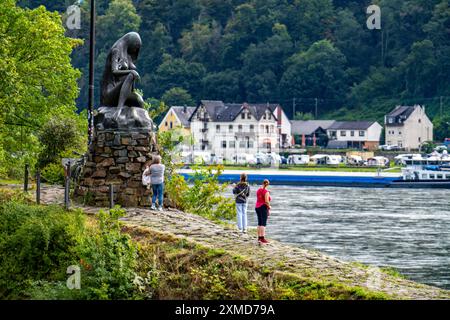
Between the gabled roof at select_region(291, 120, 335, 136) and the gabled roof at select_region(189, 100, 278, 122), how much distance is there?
6358 millimetres

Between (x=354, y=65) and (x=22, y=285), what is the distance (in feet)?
522

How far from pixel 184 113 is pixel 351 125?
2459 centimetres

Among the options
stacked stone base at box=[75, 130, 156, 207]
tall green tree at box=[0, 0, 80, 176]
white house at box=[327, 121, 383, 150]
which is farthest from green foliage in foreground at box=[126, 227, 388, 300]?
white house at box=[327, 121, 383, 150]

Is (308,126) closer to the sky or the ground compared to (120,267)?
closer to the sky

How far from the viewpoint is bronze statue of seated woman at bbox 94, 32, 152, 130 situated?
33125 mm

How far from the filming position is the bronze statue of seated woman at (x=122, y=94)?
33125 millimetres

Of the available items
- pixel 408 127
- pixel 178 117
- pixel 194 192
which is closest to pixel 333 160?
pixel 408 127

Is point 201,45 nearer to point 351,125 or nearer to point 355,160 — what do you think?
point 351,125

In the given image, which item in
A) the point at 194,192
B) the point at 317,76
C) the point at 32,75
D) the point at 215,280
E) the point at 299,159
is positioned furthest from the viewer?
the point at 317,76

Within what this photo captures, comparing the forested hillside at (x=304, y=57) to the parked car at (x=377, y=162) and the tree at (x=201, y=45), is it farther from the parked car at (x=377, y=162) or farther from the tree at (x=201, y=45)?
the parked car at (x=377, y=162)

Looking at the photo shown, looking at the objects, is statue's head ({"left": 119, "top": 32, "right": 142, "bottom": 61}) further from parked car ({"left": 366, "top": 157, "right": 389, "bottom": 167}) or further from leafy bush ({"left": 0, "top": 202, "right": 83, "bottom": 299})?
parked car ({"left": 366, "top": 157, "right": 389, "bottom": 167})

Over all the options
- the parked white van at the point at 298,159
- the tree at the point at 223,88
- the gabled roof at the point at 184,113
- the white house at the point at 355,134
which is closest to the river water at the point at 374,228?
the parked white van at the point at 298,159

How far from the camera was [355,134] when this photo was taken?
16262cm
